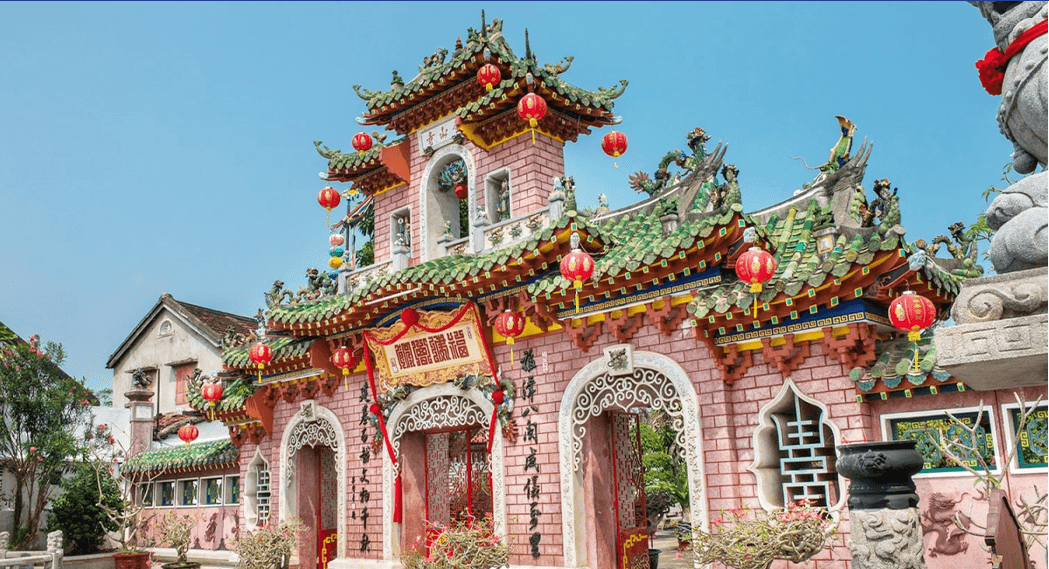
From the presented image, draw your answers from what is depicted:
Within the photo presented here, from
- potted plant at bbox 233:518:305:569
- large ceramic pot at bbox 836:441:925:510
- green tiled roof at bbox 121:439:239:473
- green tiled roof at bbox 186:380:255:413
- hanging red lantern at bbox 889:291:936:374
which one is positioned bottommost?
potted plant at bbox 233:518:305:569

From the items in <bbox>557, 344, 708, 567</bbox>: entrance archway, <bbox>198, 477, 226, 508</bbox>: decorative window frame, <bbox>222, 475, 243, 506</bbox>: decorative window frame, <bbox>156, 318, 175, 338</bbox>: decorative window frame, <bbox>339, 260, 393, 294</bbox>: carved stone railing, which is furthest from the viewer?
<bbox>156, 318, 175, 338</bbox>: decorative window frame

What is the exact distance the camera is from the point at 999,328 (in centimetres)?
423

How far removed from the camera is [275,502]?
49.7 ft

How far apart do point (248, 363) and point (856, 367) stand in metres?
10.8

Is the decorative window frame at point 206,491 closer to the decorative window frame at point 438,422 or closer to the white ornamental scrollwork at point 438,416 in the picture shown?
the decorative window frame at point 438,422

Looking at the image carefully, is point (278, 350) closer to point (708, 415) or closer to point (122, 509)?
point (122, 509)

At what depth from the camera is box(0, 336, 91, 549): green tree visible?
54.9ft

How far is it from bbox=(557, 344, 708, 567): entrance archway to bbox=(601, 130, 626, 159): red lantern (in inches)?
119

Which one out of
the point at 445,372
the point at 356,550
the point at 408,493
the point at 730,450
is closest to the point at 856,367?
the point at 730,450

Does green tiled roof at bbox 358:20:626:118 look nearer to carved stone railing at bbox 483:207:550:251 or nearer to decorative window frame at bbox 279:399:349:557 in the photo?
carved stone railing at bbox 483:207:550:251

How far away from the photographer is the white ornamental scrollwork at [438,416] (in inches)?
479

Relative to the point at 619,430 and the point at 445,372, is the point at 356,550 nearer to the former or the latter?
the point at 445,372

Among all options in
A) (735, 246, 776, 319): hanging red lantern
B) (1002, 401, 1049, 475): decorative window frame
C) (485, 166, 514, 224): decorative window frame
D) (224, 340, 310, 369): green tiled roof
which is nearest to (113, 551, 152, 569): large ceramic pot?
(224, 340, 310, 369): green tiled roof

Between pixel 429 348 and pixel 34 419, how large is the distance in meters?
9.71
